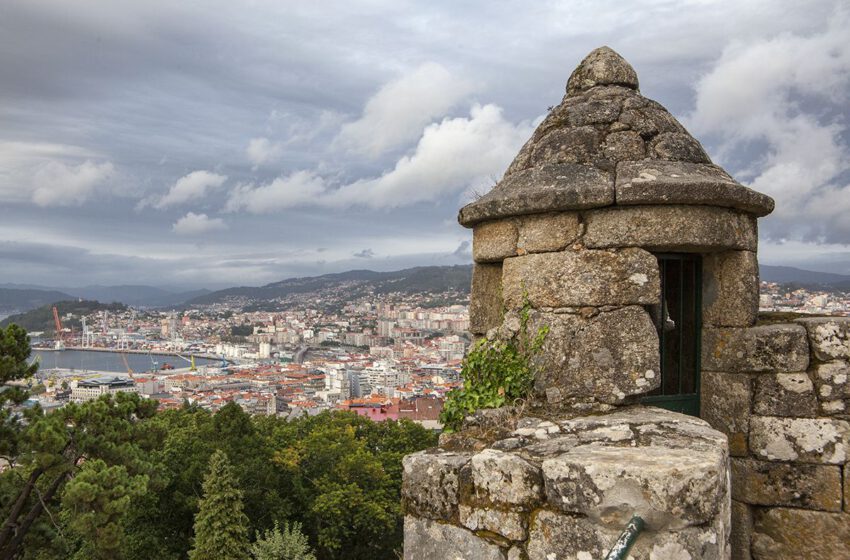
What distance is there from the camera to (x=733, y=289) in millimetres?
3945

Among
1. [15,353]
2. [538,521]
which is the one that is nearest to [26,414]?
[15,353]

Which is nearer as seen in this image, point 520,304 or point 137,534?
point 520,304

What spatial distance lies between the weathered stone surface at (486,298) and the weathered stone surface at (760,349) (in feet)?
4.26

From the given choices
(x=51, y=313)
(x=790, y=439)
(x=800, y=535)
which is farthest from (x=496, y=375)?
(x=51, y=313)

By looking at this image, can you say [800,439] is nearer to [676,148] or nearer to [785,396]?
[785,396]

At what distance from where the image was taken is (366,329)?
478 feet

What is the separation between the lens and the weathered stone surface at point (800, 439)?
359cm

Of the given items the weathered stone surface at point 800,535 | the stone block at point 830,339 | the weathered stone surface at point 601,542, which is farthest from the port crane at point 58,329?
the weathered stone surface at point 601,542

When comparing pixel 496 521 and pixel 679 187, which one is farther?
pixel 679 187

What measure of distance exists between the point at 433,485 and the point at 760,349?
2199mm

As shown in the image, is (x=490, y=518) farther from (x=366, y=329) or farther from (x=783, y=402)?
(x=366, y=329)

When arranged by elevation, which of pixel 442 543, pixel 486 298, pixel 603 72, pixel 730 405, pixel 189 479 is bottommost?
pixel 189 479

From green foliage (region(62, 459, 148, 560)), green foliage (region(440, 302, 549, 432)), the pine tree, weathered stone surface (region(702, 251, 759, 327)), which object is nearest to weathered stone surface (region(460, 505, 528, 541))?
green foliage (region(440, 302, 549, 432))

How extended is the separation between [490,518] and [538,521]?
7.4 inches
